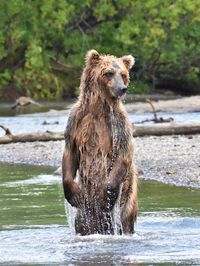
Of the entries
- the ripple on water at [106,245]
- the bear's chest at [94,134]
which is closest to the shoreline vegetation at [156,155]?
the ripple on water at [106,245]

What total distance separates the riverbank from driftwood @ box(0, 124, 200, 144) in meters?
0.11

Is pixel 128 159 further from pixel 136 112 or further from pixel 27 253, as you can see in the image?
pixel 136 112

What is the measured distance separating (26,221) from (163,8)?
3421 cm

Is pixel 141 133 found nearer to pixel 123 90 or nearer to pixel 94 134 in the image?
pixel 94 134

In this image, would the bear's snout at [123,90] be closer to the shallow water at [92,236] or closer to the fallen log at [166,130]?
the shallow water at [92,236]

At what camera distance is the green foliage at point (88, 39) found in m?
42.6

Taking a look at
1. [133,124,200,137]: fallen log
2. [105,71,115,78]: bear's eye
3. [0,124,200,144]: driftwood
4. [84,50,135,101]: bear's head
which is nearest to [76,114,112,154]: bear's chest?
[84,50,135,101]: bear's head

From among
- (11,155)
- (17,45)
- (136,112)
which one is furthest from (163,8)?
(11,155)

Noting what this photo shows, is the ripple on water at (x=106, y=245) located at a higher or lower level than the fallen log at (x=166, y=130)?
higher

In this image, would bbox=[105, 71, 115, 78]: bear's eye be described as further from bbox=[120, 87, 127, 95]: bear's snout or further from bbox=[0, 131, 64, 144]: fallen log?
bbox=[0, 131, 64, 144]: fallen log

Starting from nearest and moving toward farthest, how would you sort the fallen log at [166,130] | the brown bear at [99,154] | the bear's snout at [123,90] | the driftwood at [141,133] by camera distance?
the bear's snout at [123,90], the brown bear at [99,154], the driftwood at [141,133], the fallen log at [166,130]

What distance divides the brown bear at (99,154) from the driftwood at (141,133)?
10693 mm

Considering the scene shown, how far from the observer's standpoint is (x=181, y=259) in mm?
8719

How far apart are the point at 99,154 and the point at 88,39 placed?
116ft
